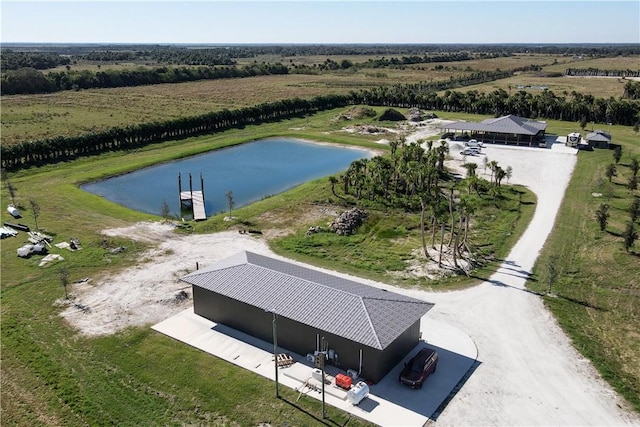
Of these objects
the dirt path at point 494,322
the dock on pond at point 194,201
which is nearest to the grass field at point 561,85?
the dirt path at point 494,322

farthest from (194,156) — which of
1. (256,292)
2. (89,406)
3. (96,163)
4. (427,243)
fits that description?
(89,406)

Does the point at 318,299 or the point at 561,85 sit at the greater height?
the point at 561,85

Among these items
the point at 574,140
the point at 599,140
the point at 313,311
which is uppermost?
the point at 313,311

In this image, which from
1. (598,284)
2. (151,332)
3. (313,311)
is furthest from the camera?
(598,284)

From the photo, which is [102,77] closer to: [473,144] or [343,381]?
[473,144]

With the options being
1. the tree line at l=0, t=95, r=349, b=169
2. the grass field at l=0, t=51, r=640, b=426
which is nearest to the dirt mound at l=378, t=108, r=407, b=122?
the tree line at l=0, t=95, r=349, b=169

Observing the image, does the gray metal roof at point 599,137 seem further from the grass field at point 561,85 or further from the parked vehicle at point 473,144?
the grass field at point 561,85

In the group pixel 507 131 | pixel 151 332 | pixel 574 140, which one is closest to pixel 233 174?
pixel 151 332
